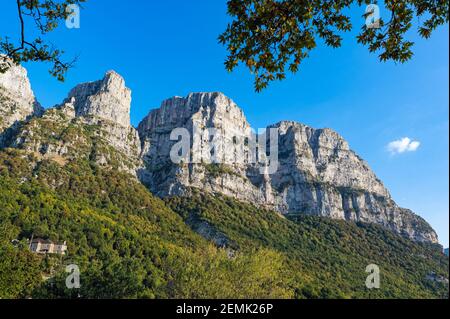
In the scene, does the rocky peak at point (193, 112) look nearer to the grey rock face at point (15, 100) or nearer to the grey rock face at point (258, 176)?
the grey rock face at point (258, 176)

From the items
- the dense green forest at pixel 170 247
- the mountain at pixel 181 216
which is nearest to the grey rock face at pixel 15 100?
the mountain at pixel 181 216

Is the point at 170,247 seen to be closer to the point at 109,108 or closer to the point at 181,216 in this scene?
the point at 181,216

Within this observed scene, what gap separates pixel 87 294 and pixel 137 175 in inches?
4154

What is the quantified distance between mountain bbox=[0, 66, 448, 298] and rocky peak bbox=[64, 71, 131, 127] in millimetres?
705

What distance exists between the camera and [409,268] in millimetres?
130125

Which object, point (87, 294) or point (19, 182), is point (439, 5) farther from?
point (19, 182)

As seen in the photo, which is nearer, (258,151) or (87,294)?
(87,294)

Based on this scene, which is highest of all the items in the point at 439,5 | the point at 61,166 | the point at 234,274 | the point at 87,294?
the point at 61,166

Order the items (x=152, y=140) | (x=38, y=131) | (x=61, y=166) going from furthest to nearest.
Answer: (x=152, y=140) → (x=38, y=131) → (x=61, y=166)

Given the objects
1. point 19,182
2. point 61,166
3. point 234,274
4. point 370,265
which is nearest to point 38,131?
point 61,166

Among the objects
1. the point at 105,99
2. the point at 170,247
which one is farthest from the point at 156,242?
the point at 105,99

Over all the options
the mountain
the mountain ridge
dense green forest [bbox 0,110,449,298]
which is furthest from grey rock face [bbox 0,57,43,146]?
dense green forest [bbox 0,110,449,298]

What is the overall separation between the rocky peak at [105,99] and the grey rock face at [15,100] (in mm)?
19057

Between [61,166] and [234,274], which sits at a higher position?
[61,166]
